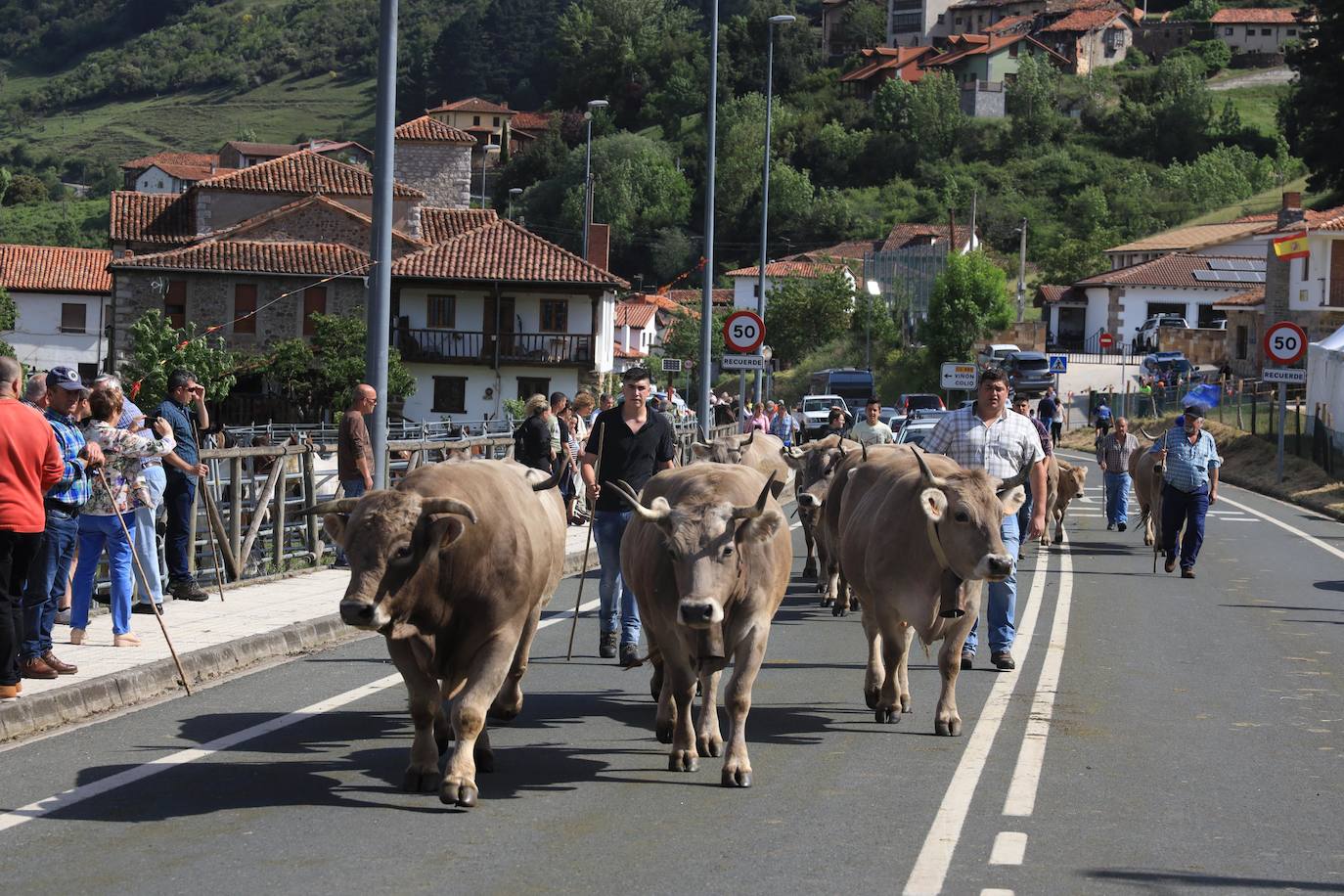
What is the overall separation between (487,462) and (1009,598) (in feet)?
14.3

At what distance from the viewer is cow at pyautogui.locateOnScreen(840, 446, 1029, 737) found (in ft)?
32.8

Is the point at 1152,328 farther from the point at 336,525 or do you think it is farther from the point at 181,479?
the point at 336,525

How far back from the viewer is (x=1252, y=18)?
18612 centimetres

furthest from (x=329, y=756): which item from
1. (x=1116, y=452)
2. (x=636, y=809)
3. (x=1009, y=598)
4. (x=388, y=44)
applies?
(x=1116, y=452)

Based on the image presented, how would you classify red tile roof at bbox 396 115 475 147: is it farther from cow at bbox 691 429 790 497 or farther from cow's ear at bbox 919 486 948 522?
cow's ear at bbox 919 486 948 522

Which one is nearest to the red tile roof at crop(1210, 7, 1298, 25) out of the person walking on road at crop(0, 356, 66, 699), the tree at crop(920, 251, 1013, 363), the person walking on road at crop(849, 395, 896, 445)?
the tree at crop(920, 251, 1013, 363)

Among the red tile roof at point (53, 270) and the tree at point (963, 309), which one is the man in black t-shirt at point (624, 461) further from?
the red tile roof at point (53, 270)

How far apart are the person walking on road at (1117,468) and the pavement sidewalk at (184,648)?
44.5ft

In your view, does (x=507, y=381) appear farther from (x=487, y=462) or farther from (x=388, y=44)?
(x=487, y=462)

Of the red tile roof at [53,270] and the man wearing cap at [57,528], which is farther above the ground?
the red tile roof at [53,270]

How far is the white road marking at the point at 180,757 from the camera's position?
25.7 feet

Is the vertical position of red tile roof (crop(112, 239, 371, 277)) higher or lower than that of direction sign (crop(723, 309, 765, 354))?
higher

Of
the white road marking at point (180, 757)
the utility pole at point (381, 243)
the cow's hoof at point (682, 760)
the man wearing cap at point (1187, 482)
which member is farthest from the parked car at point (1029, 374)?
the cow's hoof at point (682, 760)

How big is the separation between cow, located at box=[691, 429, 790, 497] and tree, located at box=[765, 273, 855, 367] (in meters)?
77.4
